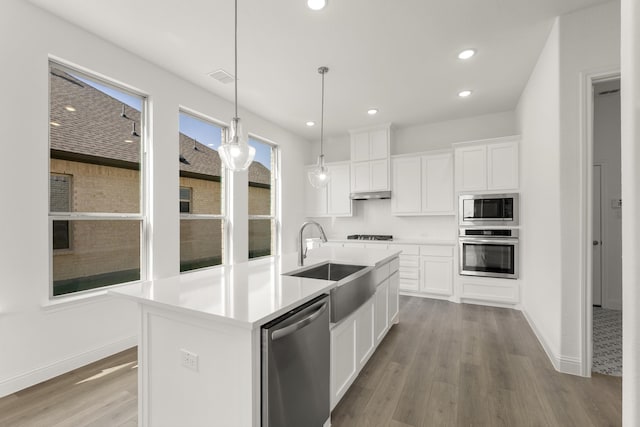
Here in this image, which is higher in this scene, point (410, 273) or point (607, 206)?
point (607, 206)

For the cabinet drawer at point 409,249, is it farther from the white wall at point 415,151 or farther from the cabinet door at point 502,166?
the cabinet door at point 502,166

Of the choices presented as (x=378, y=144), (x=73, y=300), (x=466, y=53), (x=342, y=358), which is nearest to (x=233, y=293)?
(x=342, y=358)

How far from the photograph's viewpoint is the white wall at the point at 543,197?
99.3 inches

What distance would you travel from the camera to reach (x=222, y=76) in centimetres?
344

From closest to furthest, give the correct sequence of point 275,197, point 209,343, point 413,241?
point 209,343 → point 413,241 → point 275,197

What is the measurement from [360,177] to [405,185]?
0.87 meters

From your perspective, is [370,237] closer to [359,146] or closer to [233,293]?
[359,146]

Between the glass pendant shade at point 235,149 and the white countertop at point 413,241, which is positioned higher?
the glass pendant shade at point 235,149

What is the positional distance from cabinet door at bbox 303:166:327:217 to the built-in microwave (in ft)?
8.54

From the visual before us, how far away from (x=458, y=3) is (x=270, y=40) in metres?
1.65

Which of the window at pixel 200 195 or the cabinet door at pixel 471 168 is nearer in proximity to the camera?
the window at pixel 200 195

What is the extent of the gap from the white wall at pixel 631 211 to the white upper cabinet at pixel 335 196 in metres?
5.15

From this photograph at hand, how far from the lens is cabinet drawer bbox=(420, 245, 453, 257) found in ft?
14.9

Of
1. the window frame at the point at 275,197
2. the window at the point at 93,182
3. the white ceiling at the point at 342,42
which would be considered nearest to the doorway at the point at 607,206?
the white ceiling at the point at 342,42
